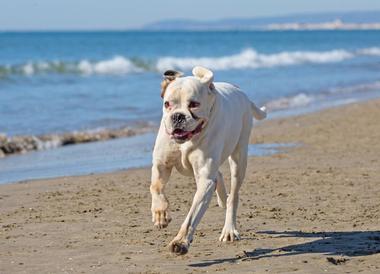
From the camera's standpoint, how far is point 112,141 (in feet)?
50.0

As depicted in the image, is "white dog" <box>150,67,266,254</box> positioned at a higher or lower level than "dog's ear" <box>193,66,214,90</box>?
lower

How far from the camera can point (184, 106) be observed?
6262 millimetres

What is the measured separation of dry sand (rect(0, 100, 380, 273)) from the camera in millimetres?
6570

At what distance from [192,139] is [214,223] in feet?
5.93

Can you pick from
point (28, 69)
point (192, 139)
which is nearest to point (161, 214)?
point (192, 139)

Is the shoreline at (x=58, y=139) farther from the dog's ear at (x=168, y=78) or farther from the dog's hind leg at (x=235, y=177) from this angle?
the dog's ear at (x=168, y=78)

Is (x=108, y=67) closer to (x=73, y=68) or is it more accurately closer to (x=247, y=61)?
(x=73, y=68)

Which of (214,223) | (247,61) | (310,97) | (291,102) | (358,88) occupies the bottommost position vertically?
(247,61)

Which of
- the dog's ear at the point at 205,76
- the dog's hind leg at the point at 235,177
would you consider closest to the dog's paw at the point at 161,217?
the dog's ear at the point at 205,76

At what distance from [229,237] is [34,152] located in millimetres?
7353

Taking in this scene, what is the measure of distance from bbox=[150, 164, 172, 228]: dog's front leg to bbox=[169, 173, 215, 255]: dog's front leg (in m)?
0.16

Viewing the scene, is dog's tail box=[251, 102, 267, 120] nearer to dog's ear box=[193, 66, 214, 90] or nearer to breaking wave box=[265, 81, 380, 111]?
dog's ear box=[193, 66, 214, 90]

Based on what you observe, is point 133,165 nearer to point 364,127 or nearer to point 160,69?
point 364,127

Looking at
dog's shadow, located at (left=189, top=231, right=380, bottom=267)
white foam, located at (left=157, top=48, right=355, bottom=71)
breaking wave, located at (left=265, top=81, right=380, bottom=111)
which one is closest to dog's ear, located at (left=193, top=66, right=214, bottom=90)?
dog's shadow, located at (left=189, top=231, right=380, bottom=267)
